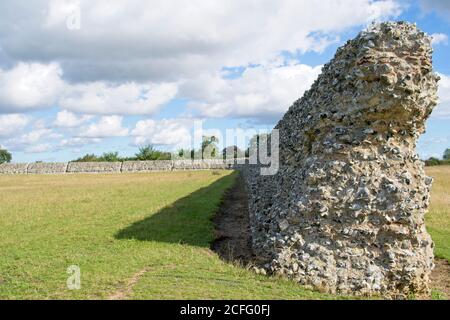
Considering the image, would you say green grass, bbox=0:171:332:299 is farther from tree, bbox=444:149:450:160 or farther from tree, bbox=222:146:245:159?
tree, bbox=444:149:450:160

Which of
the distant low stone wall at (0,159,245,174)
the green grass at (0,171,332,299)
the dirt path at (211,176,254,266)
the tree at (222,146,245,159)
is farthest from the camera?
the tree at (222,146,245,159)

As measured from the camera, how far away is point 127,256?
40.8ft

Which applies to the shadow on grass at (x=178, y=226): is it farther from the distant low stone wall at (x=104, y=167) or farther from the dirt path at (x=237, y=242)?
the distant low stone wall at (x=104, y=167)

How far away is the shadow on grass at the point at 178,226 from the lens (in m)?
15.0

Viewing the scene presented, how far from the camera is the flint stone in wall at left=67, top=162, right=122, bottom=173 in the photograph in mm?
86812

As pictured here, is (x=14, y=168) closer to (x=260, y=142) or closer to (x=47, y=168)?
(x=47, y=168)

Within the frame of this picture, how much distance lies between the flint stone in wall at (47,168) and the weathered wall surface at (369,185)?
82672 mm

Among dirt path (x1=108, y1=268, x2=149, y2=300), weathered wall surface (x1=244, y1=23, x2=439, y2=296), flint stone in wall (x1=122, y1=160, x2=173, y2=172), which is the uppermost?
flint stone in wall (x1=122, y1=160, x2=173, y2=172)

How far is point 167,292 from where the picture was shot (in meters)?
9.02

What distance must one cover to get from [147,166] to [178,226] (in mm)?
71479

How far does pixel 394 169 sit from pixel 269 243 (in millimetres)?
3353

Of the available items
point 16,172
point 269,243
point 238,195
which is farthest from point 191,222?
point 16,172

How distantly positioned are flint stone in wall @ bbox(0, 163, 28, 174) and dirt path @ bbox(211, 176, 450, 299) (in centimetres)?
7313

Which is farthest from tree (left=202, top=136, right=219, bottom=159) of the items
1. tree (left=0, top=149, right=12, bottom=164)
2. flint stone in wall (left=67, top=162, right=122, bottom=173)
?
tree (left=0, top=149, right=12, bottom=164)
